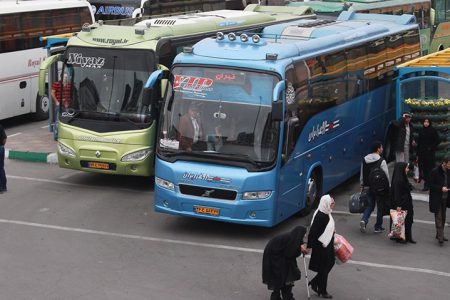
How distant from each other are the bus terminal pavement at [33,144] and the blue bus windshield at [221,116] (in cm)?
469

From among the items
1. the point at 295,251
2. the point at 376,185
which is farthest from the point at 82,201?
the point at 295,251

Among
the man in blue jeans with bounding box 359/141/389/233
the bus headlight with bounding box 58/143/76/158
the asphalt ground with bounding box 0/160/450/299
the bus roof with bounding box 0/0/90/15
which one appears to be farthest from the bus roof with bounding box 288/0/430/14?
the man in blue jeans with bounding box 359/141/389/233

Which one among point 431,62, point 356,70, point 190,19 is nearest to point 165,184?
point 356,70

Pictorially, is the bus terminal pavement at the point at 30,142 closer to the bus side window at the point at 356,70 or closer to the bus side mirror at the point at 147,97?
the bus side mirror at the point at 147,97

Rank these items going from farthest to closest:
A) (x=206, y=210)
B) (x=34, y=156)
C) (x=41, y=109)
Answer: (x=41, y=109) → (x=34, y=156) → (x=206, y=210)

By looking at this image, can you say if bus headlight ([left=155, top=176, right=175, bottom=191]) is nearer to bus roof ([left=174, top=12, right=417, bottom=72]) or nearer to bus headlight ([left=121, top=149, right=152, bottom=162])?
bus roof ([left=174, top=12, right=417, bottom=72])

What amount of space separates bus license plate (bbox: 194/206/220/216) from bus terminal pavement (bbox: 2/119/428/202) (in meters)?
4.97

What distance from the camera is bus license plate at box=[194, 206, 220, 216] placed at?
14.5 m

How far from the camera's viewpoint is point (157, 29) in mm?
→ 18156

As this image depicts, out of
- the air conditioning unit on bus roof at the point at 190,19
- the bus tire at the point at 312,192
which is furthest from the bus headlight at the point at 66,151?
the bus tire at the point at 312,192

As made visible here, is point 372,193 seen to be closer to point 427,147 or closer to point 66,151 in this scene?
point 427,147

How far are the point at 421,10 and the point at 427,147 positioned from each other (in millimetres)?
17911

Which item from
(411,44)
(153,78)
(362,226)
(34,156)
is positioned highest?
(153,78)

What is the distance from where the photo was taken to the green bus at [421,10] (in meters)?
30.3
